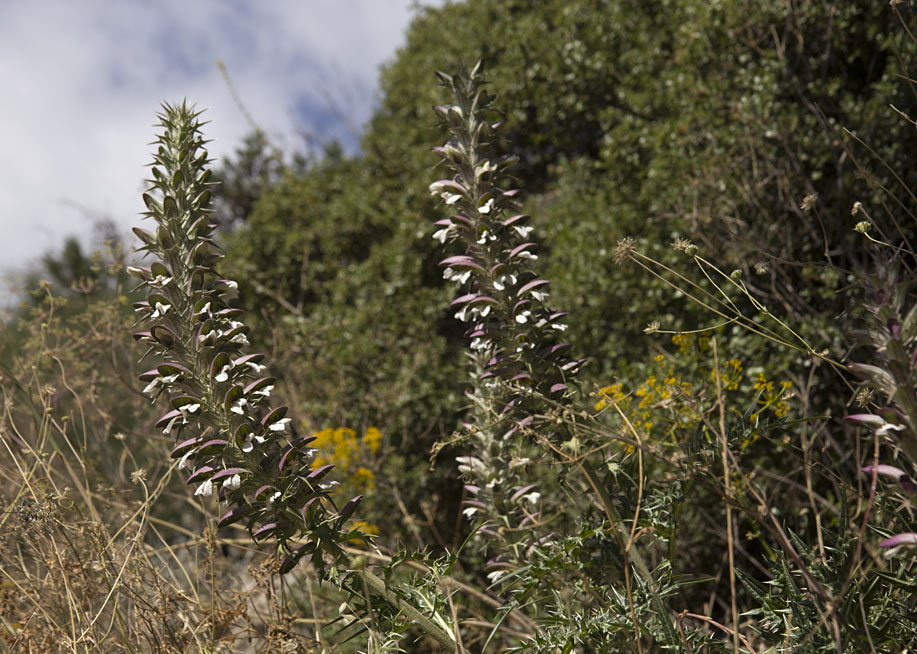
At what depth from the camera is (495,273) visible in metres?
1.93

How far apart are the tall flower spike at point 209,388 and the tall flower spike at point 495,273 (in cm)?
54

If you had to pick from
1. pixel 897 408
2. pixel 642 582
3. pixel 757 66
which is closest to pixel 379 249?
pixel 757 66

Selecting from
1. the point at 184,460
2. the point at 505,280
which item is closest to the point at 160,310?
the point at 184,460

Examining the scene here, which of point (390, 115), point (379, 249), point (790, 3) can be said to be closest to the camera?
point (790, 3)

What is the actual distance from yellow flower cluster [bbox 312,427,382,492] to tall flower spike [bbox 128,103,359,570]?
249 cm

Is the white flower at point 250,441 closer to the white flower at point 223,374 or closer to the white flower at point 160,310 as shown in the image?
the white flower at point 223,374

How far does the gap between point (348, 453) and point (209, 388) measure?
2872 mm

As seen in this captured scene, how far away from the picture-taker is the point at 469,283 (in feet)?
6.83

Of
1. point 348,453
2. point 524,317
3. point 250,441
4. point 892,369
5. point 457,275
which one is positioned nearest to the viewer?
point 892,369

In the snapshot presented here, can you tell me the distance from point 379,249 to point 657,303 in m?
2.82

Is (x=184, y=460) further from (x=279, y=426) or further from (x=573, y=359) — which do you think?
(x=573, y=359)

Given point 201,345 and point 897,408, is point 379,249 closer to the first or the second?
point 201,345

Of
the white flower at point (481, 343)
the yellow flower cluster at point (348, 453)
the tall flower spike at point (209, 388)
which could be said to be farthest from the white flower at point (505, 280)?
the yellow flower cluster at point (348, 453)

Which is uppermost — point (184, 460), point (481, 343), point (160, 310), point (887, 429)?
point (160, 310)
